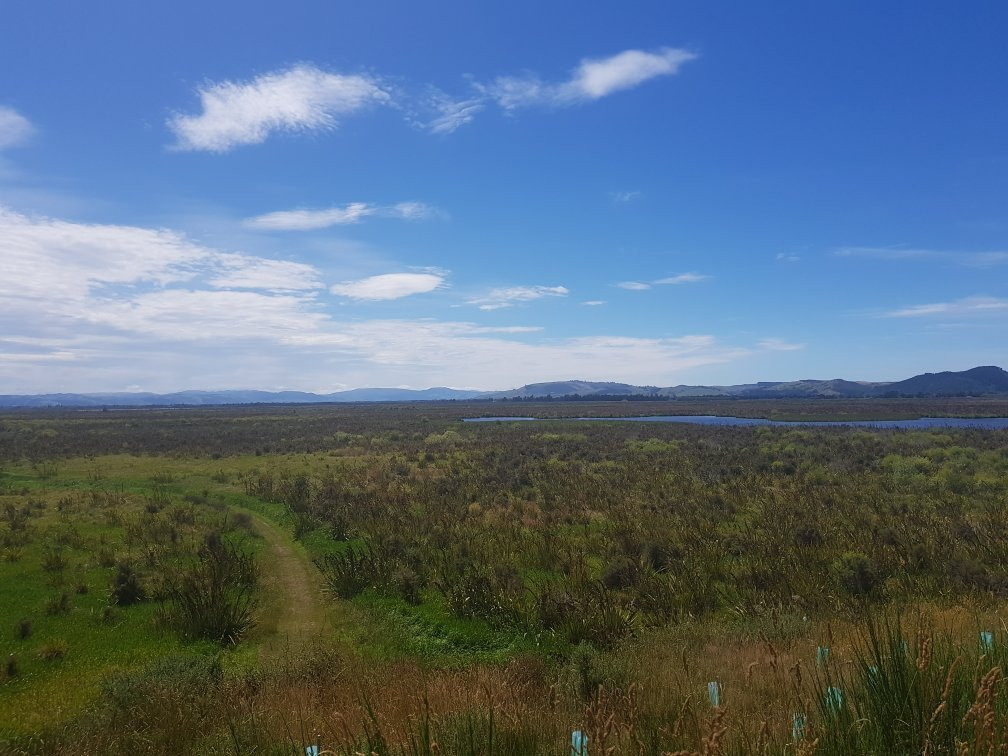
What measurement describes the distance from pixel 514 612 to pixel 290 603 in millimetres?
5569

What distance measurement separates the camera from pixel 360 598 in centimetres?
1341

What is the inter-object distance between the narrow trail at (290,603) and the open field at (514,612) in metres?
0.08

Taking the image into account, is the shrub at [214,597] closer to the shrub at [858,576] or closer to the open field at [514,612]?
the open field at [514,612]

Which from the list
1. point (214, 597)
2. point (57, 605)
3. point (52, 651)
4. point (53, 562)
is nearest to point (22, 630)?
point (57, 605)

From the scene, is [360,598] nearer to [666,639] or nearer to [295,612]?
[295,612]

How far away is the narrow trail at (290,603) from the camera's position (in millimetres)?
11375

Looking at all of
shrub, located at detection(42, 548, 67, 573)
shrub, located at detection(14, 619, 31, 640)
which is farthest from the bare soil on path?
shrub, located at detection(42, 548, 67, 573)

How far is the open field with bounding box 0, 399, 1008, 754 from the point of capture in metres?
4.07

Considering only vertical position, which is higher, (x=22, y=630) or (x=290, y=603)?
(x=22, y=630)

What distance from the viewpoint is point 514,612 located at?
11.8m

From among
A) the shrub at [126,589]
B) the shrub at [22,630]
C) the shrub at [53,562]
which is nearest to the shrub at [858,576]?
the shrub at [126,589]

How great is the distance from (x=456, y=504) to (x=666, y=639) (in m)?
14.1

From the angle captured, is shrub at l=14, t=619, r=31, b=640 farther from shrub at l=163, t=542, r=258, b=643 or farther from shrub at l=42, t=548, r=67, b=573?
shrub at l=42, t=548, r=67, b=573

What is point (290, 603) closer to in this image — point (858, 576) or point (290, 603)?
point (290, 603)
